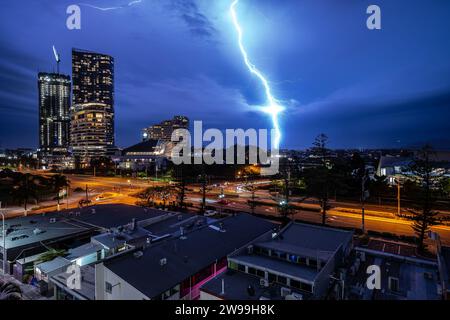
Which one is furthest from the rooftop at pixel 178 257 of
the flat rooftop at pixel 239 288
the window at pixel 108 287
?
the flat rooftop at pixel 239 288

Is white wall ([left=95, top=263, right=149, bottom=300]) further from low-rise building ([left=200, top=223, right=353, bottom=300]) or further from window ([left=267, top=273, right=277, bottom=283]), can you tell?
window ([left=267, top=273, right=277, bottom=283])

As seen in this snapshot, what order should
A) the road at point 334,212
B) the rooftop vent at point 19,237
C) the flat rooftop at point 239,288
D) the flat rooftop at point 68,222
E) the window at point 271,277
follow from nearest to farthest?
1. the flat rooftop at point 239,288
2. the window at point 271,277
3. the rooftop vent at point 19,237
4. the flat rooftop at point 68,222
5. the road at point 334,212

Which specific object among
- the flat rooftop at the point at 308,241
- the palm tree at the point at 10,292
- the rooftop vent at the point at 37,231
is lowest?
the palm tree at the point at 10,292

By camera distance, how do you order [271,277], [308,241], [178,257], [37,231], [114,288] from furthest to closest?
[37,231] → [308,241] → [178,257] → [271,277] → [114,288]

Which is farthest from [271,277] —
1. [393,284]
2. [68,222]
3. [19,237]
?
[68,222]

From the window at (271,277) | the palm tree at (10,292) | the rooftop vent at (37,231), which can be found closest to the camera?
the window at (271,277)

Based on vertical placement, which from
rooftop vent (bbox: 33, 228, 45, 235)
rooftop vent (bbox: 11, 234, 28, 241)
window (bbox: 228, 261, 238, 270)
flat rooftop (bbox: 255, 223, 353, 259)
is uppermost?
flat rooftop (bbox: 255, 223, 353, 259)

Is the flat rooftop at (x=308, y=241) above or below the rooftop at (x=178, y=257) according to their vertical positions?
above

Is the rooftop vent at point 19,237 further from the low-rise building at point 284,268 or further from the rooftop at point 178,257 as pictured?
the low-rise building at point 284,268

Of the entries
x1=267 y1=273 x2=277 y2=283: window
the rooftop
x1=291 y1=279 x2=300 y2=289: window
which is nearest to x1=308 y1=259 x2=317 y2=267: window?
x1=291 y1=279 x2=300 y2=289: window

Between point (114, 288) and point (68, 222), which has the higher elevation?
point (114, 288)

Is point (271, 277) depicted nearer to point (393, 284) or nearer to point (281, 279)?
point (281, 279)
